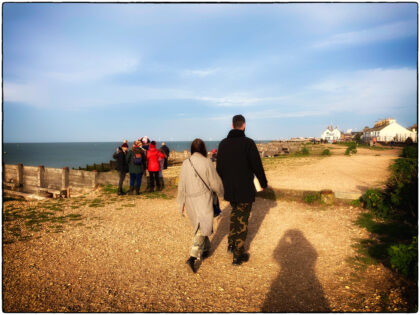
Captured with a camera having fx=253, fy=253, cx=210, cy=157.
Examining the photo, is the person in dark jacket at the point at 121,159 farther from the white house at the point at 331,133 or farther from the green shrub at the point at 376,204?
the white house at the point at 331,133

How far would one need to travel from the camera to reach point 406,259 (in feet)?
11.4

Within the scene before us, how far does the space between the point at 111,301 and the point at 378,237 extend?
5.01m

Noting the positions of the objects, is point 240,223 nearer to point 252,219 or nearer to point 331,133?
point 252,219

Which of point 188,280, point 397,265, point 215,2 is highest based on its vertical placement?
point 215,2

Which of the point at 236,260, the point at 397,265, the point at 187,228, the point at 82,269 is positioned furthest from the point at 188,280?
the point at 397,265

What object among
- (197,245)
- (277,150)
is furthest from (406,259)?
(277,150)

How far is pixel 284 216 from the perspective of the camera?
22.3 ft

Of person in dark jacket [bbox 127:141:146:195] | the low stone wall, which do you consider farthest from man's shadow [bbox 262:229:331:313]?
the low stone wall

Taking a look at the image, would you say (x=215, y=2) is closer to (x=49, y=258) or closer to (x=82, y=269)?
(x=82, y=269)

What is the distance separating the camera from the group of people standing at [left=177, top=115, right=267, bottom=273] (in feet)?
13.0

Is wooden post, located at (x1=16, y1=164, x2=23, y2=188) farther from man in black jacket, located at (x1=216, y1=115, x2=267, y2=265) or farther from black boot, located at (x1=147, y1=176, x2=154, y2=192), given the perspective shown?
man in black jacket, located at (x1=216, y1=115, x2=267, y2=265)

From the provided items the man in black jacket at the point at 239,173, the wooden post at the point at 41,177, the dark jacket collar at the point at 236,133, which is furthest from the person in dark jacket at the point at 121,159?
the wooden post at the point at 41,177

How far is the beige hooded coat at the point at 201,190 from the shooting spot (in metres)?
3.94

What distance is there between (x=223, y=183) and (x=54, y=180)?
13.1 metres
